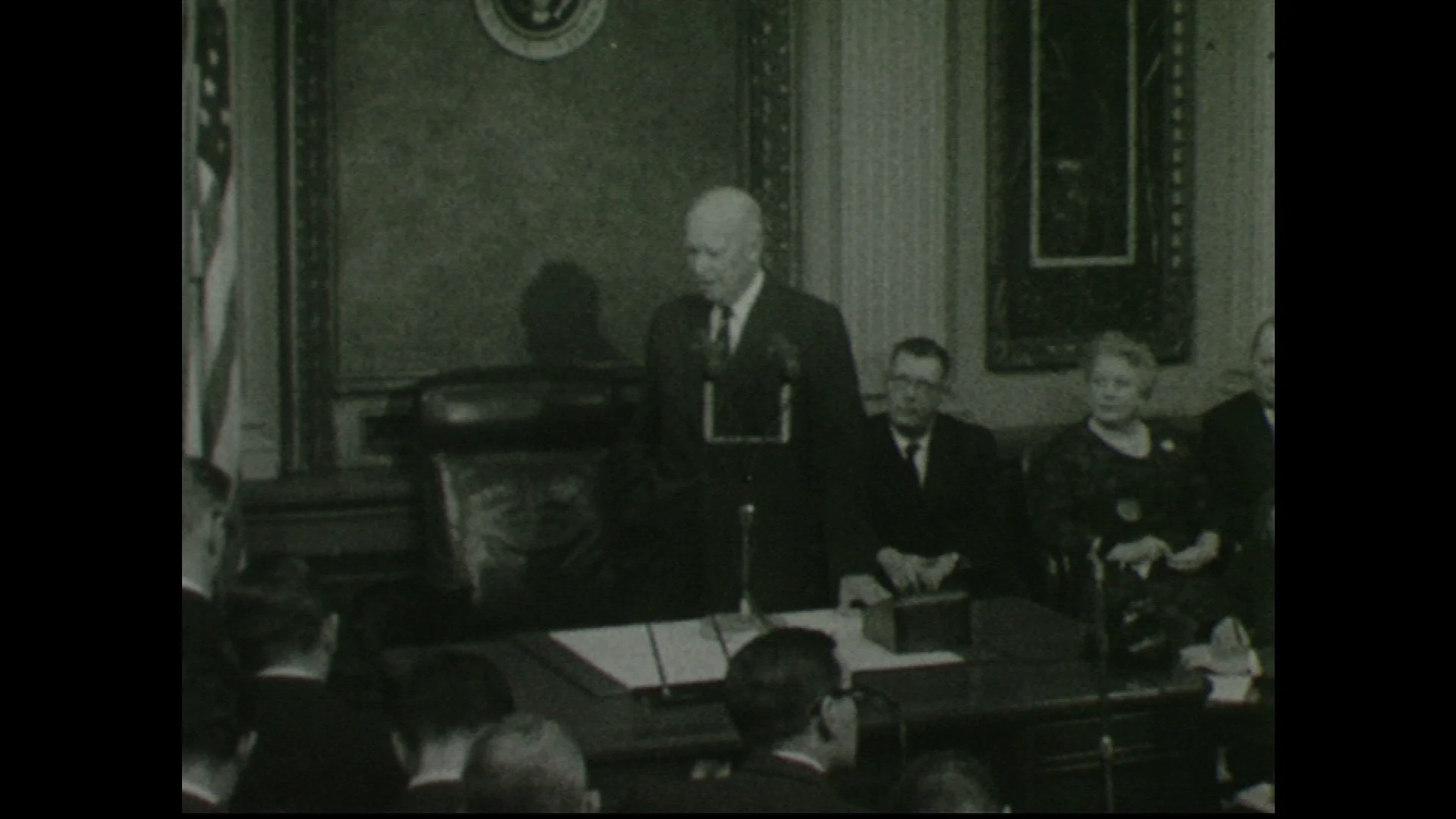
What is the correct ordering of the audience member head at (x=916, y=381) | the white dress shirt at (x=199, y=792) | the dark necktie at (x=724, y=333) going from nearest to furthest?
1. the white dress shirt at (x=199, y=792)
2. the dark necktie at (x=724, y=333)
3. the audience member head at (x=916, y=381)

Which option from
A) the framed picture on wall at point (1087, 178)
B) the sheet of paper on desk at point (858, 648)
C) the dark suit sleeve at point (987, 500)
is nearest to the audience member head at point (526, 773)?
the sheet of paper on desk at point (858, 648)

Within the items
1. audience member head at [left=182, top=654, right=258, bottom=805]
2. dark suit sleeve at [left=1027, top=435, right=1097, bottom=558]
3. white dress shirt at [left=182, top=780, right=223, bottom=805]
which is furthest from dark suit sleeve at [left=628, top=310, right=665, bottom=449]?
white dress shirt at [left=182, top=780, right=223, bottom=805]

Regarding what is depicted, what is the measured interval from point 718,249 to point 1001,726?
4.01 feet

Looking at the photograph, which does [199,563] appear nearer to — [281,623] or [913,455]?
[281,623]

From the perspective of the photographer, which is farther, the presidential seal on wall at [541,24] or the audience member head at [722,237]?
the presidential seal on wall at [541,24]

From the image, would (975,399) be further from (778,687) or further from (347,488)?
(778,687)

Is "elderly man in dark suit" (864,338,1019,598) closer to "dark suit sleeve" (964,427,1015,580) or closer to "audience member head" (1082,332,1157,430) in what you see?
"dark suit sleeve" (964,427,1015,580)

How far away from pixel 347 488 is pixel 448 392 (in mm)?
521

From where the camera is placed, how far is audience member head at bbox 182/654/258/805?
2.25 m

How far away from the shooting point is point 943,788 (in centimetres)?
218

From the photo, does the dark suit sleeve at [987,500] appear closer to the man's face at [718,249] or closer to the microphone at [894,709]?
the man's face at [718,249]

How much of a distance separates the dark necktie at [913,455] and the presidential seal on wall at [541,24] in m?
1.48

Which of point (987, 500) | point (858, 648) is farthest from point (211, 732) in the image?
point (987, 500)

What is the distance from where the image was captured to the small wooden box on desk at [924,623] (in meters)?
2.83
